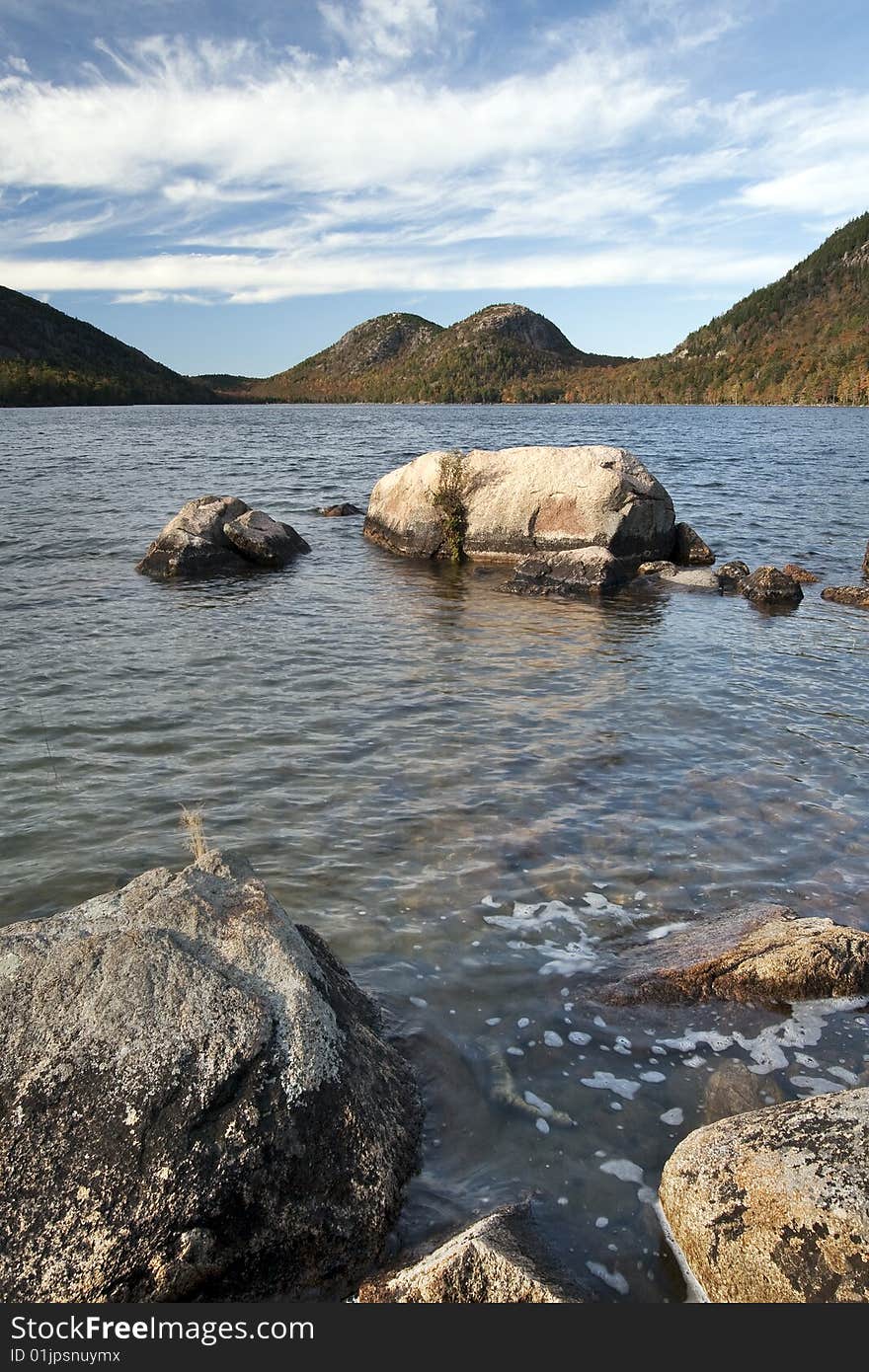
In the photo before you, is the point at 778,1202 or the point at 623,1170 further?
the point at 623,1170

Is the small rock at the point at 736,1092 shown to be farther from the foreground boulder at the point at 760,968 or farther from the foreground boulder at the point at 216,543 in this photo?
the foreground boulder at the point at 216,543

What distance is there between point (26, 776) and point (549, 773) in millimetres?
5351

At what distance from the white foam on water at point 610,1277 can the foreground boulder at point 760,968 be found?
194cm

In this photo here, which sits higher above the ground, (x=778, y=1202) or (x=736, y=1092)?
(x=778, y=1202)

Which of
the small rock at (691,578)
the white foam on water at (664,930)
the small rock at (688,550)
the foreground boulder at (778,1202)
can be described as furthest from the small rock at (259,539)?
the foreground boulder at (778,1202)

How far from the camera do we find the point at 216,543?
20906 millimetres

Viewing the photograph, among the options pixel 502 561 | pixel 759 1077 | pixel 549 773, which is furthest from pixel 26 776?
pixel 502 561

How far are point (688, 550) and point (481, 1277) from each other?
66.1 feet

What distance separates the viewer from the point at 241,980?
13.2ft

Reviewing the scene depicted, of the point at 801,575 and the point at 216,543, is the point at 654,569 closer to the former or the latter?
the point at 801,575

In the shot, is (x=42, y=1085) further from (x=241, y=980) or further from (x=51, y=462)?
(x=51, y=462)

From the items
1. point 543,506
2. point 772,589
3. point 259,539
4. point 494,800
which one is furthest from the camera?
point 259,539

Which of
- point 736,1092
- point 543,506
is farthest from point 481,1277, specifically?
Answer: point 543,506

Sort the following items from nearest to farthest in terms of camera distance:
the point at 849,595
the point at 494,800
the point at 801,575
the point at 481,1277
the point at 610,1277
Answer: the point at 481,1277 → the point at 610,1277 → the point at 494,800 → the point at 849,595 → the point at 801,575
